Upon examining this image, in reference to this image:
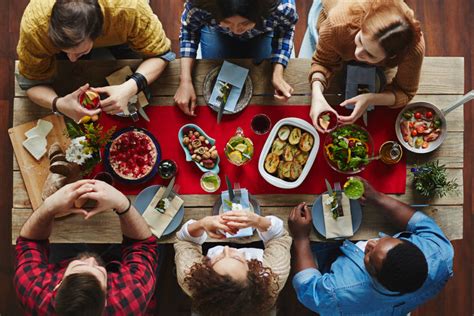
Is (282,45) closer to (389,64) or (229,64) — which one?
(229,64)

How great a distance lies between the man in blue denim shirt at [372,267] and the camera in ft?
6.59

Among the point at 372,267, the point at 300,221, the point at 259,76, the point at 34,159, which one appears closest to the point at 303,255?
the point at 300,221

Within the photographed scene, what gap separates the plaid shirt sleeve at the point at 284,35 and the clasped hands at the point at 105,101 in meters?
0.74

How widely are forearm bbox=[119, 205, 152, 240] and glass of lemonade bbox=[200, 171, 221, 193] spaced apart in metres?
0.34

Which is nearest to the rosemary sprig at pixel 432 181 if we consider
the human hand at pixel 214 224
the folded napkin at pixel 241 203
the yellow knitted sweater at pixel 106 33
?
the folded napkin at pixel 241 203

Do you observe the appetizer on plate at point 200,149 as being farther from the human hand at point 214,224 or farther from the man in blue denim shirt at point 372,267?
the man in blue denim shirt at point 372,267

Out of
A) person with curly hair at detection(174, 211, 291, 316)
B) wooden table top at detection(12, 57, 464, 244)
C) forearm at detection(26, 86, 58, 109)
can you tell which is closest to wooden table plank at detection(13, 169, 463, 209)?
wooden table top at detection(12, 57, 464, 244)

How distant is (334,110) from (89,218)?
1.35 metres

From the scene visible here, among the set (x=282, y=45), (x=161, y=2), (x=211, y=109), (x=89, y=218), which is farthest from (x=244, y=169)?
(x=161, y=2)

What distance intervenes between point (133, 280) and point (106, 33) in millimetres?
1175

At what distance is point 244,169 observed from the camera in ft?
7.19

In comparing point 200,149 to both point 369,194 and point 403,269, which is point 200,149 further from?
point 403,269

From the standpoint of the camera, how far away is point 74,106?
205 centimetres

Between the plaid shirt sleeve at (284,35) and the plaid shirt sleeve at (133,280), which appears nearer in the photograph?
the plaid shirt sleeve at (133,280)
